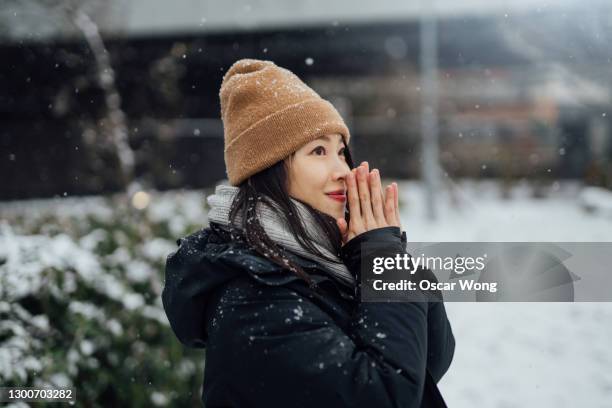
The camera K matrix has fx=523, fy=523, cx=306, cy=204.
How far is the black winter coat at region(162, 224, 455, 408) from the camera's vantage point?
1107mm

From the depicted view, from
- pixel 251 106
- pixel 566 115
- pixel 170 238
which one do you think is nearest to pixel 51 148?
pixel 170 238

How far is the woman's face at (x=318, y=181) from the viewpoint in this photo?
1376 mm

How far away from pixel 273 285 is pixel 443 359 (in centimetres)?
53

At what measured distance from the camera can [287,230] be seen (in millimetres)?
1313

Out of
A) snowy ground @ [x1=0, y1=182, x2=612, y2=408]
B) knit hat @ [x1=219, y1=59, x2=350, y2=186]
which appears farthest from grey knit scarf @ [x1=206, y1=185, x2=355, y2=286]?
snowy ground @ [x1=0, y1=182, x2=612, y2=408]

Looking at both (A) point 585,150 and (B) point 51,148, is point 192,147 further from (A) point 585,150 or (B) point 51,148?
(A) point 585,150

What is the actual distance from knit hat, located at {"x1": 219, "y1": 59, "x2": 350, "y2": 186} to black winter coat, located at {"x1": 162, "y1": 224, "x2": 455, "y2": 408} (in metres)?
0.26

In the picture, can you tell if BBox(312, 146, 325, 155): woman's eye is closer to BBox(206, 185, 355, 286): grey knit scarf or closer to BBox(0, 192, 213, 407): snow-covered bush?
BBox(206, 185, 355, 286): grey knit scarf

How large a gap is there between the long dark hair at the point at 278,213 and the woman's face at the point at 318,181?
0.06 ft

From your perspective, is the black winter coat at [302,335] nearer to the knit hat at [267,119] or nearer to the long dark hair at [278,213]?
the long dark hair at [278,213]

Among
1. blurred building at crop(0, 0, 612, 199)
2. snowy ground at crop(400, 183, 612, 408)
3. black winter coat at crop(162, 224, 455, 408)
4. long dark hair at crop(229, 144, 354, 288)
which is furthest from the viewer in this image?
blurred building at crop(0, 0, 612, 199)

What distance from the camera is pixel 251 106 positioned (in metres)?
1.44

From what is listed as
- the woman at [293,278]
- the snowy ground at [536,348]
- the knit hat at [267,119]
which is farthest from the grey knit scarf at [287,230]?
the snowy ground at [536,348]

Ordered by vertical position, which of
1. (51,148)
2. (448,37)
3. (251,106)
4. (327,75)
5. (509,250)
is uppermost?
(448,37)
